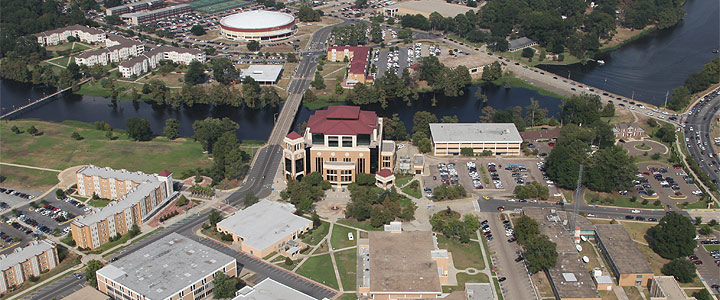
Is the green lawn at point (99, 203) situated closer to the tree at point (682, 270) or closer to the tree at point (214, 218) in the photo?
the tree at point (214, 218)

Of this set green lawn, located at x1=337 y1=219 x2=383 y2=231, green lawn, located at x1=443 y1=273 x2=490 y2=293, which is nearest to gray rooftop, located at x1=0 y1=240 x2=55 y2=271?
green lawn, located at x1=337 y1=219 x2=383 y2=231

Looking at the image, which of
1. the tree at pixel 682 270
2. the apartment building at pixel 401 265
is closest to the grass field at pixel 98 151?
the apartment building at pixel 401 265

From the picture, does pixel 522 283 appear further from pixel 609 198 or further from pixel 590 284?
pixel 609 198

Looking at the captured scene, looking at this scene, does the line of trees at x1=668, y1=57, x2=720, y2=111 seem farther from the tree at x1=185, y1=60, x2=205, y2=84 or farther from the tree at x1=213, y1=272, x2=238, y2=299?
the tree at x1=213, y1=272, x2=238, y2=299

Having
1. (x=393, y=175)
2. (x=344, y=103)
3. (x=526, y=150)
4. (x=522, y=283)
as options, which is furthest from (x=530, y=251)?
(x=344, y=103)

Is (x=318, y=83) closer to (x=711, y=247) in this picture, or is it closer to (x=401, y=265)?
(x=401, y=265)
